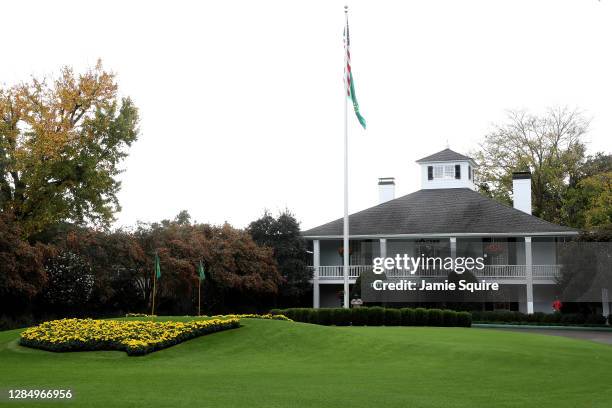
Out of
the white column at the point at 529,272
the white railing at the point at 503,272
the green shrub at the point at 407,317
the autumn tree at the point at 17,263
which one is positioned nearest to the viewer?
the autumn tree at the point at 17,263

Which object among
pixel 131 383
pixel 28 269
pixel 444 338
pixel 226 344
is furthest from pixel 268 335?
pixel 28 269

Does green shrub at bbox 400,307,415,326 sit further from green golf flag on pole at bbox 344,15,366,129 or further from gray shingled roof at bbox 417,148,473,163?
gray shingled roof at bbox 417,148,473,163

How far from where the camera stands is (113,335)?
57.7ft

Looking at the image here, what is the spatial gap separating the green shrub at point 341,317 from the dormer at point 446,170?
2068 centimetres

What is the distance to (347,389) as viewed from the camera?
12219 mm

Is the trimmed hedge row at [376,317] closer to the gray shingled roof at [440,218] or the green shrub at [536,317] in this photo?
the green shrub at [536,317]

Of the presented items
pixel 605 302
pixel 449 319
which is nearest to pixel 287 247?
pixel 449 319

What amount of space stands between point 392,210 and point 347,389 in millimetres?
35942

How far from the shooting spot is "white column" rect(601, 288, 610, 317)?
3872 cm

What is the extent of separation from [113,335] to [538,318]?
27.9 metres

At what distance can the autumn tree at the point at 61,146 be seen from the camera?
107 feet

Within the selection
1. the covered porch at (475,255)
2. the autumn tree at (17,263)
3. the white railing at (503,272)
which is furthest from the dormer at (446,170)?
the autumn tree at (17,263)

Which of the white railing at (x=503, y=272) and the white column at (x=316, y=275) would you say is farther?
the white column at (x=316, y=275)

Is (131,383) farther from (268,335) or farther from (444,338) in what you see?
(444,338)
